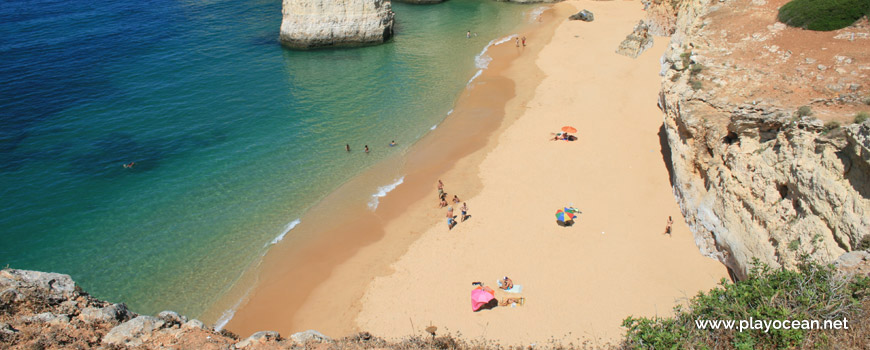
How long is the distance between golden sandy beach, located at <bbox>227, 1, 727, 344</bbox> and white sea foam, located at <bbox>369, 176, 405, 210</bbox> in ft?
1.32

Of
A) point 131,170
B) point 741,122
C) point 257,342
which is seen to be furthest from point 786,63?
point 131,170

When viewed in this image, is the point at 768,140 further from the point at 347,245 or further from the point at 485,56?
the point at 485,56

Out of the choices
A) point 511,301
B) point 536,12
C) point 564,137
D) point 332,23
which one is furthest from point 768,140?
point 536,12

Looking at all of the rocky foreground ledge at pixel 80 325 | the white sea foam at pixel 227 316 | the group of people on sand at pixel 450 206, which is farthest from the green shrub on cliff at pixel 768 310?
the white sea foam at pixel 227 316

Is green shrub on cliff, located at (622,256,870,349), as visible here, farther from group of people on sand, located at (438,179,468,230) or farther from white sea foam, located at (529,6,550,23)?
white sea foam, located at (529,6,550,23)

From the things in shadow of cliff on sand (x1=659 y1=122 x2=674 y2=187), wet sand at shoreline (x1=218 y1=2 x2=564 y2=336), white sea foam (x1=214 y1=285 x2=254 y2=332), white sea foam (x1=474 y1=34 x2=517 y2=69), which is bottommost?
white sea foam (x1=214 y1=285 x2=254 y2=332)

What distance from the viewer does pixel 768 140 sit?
53.6 ft

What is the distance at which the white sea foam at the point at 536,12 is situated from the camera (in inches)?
1979

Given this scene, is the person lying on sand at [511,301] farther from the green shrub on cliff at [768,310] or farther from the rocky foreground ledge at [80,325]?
the rocky foreground ledge at [80,325]

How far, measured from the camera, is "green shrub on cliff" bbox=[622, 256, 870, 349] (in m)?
9.82

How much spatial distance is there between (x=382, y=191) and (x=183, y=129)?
14848mm

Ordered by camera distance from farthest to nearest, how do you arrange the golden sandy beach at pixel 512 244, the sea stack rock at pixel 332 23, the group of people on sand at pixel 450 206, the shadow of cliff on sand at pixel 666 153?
1. the sea stack rock at pixel 332 23
2. the shadow of cliff on sand at pixel 666 153
3. the group of people on sand at pixel 450 206
4. the golden sandy beach at pixel 512 244

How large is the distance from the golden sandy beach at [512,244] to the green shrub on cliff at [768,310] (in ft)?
8.47

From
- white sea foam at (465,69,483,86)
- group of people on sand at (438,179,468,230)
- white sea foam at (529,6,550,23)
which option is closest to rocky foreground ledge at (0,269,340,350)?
group of people on sand at (438,179,468,230)
